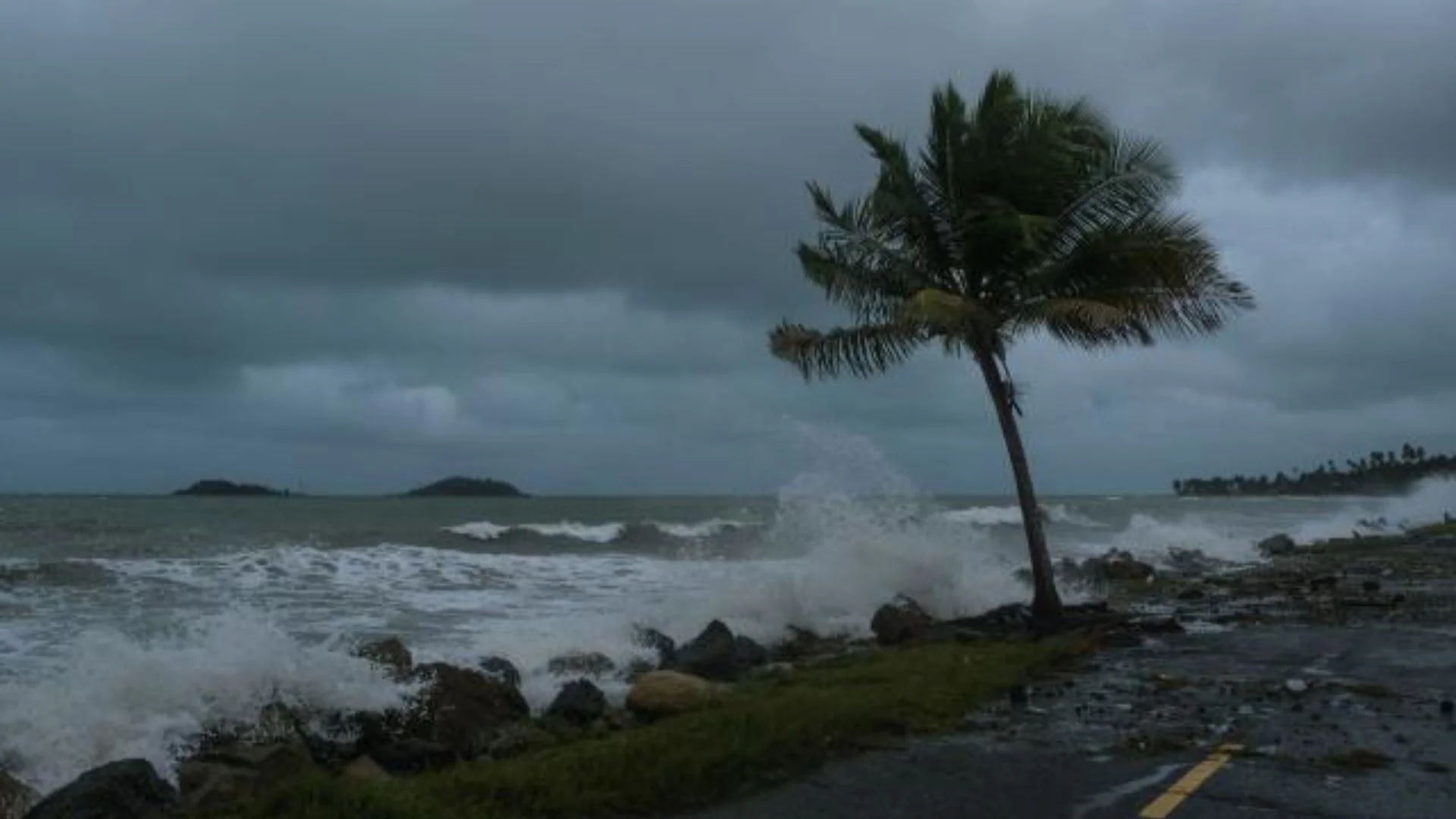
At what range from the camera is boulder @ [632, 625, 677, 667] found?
59.9 feet

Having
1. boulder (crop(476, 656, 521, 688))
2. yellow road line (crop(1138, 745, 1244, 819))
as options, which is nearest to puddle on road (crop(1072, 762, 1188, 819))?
yellow road line (crop(1138, 745, 1244, 819))

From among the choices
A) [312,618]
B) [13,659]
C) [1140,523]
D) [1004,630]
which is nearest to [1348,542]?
[1140,523]

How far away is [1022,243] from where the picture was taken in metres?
17.4

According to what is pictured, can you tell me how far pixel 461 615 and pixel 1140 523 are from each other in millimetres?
46898

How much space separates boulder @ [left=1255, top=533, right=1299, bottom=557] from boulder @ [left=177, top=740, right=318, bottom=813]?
4071cm

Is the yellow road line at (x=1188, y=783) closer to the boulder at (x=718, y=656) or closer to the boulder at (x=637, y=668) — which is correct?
the boulder at (x=718, y=656)

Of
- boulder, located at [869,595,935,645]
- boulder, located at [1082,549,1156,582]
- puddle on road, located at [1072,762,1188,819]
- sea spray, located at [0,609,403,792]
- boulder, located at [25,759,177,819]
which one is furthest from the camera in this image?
boulder, located at [1082,549,1156,582]

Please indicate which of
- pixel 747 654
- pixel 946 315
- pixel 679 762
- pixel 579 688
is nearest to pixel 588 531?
pixel 747 654

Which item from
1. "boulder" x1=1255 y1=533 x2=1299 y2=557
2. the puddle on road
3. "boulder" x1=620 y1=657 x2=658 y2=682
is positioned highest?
"boulder" x1=1255 y1=533 x2=1299 y2=557

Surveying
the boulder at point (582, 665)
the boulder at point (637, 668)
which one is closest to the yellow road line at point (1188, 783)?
the boulder at point (637, 668)

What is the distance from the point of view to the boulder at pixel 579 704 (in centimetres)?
1304

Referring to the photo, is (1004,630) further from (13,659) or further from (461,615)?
(13,659)

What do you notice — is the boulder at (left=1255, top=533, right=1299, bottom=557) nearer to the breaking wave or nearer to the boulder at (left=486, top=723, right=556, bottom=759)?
the breaking wave

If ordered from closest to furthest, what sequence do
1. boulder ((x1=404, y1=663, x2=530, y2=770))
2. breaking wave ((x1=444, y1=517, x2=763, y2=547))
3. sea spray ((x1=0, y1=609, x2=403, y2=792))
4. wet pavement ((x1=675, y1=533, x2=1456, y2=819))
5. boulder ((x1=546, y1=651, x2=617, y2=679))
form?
wet pavement ((x1=675, y1=533, x2=1456, y2=819)) < sea spray ((x1=0, y1=609, x2=403, y2=792)) < boulder ((x1=404, y1=663, x2=530, y2=770)) < boulder ((x1=546, y1=651, x2=617, y2=679)) < breaking wave ((x1=444, y1=517, x2=763, y2=547))
